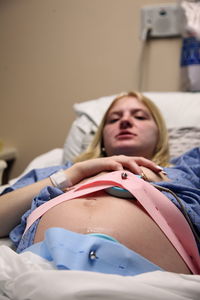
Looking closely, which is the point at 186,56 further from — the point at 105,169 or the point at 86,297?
the point at 86,297

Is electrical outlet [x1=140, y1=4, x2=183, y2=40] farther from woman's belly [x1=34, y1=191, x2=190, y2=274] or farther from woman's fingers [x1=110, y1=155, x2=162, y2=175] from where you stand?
woman's belly [x1=34, y1=191, x2=190, y2=274]

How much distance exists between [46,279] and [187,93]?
1.28 meters

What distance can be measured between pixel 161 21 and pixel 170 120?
1.79 ft

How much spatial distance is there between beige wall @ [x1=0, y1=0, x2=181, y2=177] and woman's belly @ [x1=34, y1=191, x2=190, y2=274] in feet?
3.63

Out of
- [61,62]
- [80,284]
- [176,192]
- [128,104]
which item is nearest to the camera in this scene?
[80,284]

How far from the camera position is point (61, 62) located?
1867 millimetres

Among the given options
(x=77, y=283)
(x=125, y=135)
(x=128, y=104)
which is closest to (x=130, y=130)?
(x=125, y=135)

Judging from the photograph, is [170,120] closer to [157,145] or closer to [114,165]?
[157,145]

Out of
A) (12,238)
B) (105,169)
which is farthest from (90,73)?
(12,238)

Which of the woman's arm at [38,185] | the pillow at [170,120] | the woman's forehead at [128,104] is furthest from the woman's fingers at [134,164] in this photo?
the pillow at [170,120]

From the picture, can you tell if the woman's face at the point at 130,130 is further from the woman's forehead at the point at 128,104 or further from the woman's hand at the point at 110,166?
the woman's hand at the point at 110,166

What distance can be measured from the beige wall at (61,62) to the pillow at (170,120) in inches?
8.4

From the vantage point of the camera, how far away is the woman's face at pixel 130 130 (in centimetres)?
110

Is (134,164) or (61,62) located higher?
(61,62)
